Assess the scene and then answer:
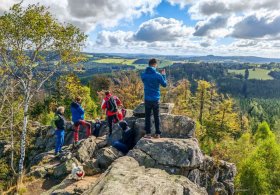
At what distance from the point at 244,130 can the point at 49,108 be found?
55.7 metres

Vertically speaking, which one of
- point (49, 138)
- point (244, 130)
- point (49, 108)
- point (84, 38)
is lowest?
point (244, 130)

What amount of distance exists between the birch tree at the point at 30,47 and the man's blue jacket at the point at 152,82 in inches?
592

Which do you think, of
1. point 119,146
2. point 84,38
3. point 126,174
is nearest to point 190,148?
point 119,146

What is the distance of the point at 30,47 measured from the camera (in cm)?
2862

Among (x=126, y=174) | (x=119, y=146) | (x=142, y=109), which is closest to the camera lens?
(x=126, y=174)

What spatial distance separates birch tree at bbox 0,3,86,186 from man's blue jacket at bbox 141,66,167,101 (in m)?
15.0

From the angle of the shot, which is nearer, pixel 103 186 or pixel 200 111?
pixel 103 186

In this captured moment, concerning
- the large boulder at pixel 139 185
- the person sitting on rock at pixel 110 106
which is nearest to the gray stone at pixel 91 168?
the large boulder at pixel 139 185

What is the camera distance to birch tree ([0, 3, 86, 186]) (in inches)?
1078

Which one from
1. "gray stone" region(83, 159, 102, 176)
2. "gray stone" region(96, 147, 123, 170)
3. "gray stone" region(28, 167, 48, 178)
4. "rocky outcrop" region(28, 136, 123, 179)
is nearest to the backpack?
"rocky outcrop" region(28, 136, 123, 179)

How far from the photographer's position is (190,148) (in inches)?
617

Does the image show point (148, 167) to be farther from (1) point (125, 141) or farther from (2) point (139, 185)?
(2) point (139, 185)

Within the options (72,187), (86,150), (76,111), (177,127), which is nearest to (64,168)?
(86,150)

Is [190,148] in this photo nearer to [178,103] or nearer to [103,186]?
[103,186]
